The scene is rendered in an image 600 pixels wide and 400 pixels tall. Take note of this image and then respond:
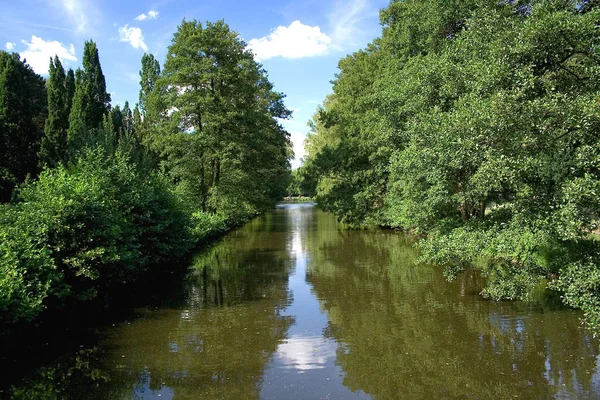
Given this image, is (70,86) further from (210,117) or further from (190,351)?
(190,351)

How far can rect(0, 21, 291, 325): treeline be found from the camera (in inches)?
362

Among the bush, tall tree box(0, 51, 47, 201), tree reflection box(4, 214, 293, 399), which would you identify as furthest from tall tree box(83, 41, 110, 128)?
tree reflection box(4, 214, 293, 399)

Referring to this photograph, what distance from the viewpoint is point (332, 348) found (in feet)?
28.5

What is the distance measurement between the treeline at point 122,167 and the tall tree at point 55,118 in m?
0.08

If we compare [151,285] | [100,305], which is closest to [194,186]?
[151,285]

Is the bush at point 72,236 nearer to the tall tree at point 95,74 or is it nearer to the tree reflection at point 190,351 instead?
the tree reflection at point 190,351

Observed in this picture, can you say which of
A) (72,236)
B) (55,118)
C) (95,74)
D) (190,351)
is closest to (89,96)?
(55,118)

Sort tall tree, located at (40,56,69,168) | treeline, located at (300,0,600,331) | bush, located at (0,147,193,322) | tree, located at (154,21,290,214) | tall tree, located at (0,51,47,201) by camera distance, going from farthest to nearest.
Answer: tall tree, located at (40,56,69,168), tall tree, located at (0,51,47,201), tree, located at (154,21,290,214), bush, located at (0,147,193,322), treeline, located at (300,0,600,331)

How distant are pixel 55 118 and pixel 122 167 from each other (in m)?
21.0

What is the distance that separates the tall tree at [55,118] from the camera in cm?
2881

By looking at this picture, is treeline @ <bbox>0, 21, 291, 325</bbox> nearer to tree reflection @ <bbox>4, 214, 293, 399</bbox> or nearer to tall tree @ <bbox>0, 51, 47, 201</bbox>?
tall tree @ <bbox>0, 51, 47, 201</bbox>

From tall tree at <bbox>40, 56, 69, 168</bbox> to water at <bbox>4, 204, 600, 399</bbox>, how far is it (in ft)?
65.9

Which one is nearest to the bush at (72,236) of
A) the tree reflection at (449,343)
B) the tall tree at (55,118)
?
the tree reflection at (449,343)

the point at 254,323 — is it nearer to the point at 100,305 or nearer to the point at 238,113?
the point at 100,305
